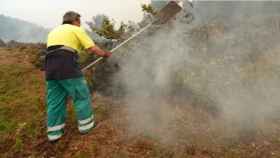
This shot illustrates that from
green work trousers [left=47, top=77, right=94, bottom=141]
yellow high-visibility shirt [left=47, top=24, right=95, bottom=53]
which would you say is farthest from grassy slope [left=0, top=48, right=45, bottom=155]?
yellow high-visibility shirt [left=47, top=24, right=95, bottom=53]

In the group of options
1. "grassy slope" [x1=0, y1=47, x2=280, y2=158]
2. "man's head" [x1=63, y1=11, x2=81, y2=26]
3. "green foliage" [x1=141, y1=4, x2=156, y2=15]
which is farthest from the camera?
"green foliage" [x1=141, y1=4, x2=156, y2=15]

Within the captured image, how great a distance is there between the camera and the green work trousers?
3480 mm

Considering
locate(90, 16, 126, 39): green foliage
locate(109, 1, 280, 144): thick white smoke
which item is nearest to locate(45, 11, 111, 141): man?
locate(109, 1, 280, 144): thick white smoke

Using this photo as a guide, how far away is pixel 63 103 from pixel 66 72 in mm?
526

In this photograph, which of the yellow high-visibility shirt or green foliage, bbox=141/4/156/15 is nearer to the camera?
the yellow high-visibility shirt

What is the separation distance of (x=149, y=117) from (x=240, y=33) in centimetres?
288

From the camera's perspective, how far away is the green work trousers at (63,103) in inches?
137

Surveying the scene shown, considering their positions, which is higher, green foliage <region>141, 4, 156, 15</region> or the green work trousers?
green foliage <region>141, 4, 156, 15</region>

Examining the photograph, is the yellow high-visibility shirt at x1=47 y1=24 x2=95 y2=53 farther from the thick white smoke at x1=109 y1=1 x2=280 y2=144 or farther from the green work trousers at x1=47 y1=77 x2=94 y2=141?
the thick white smoke at x1=109 y1=1 x2=280 y2=144

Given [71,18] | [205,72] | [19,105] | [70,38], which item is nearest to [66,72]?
[70,38]

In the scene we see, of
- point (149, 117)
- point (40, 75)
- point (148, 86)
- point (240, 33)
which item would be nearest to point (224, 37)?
point (240, 33)

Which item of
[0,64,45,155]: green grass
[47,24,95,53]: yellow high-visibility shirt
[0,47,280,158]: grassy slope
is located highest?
[47,24,95,53]: yellow high-visibility shirt

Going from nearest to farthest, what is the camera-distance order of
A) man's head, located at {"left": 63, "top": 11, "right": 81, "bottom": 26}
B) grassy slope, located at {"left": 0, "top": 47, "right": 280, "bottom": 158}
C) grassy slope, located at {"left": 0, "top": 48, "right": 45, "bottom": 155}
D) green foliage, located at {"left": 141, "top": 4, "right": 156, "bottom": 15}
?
grassy slope, located at {"left": 0, "top": 47, "right": 280, "bottom": 158} → man's head, located at {"left": 63, "top": 11, "right": 81, "bottom": 26} → grassy slope, located at {"left": 0, "top": 48, "right": 45, "bottom": 155} → green foliage, located at {"left": 141, "top": 4, "right": 156, "bottom": 15}

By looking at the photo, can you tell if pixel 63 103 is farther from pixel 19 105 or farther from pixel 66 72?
pixel 19 105
